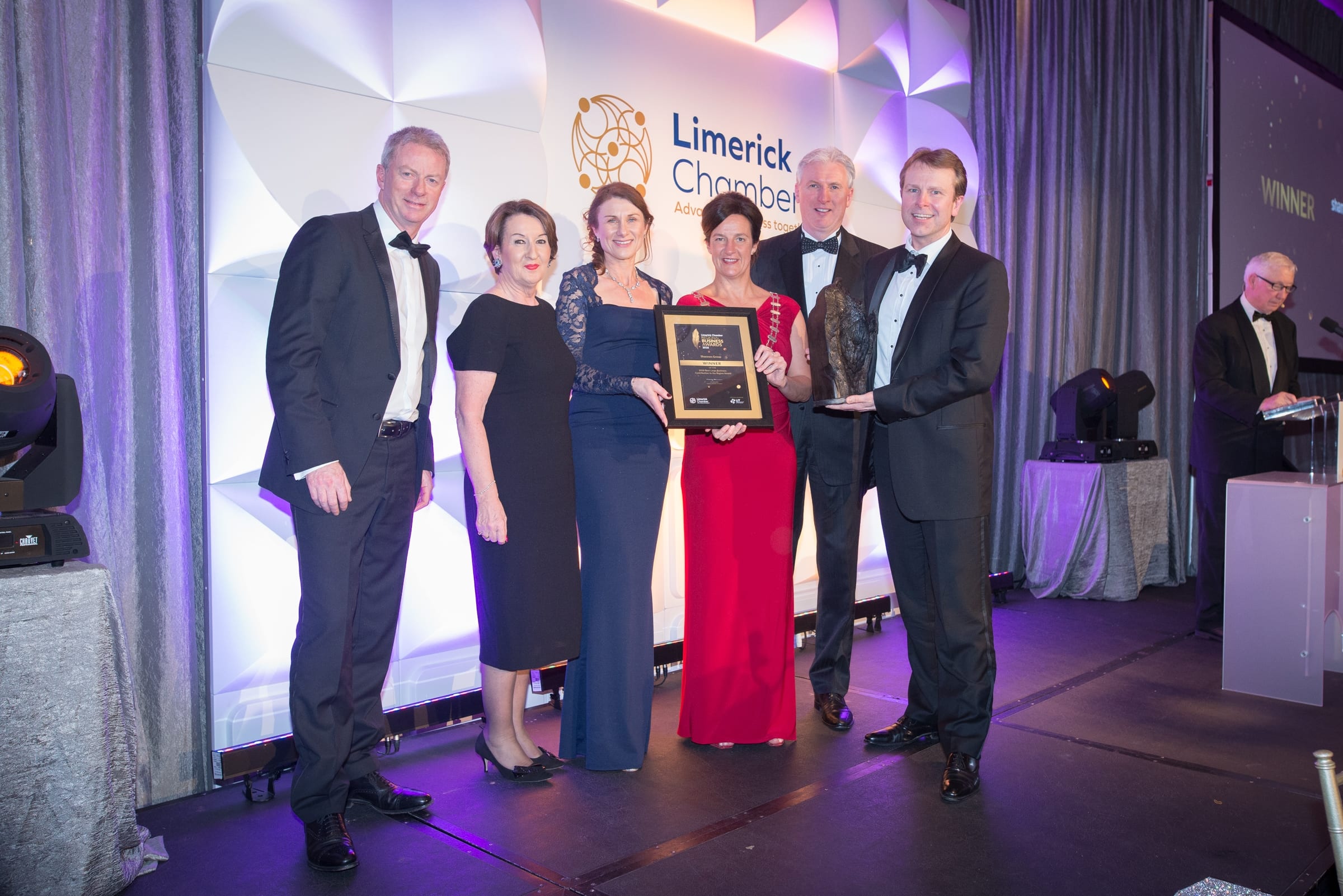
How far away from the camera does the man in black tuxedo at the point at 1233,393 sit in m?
4.66

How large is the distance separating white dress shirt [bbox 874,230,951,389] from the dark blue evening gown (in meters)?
0.75

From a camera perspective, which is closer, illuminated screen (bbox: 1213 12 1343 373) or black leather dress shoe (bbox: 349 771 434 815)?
black leather dress shoe (bbox: 349 771 434 815)

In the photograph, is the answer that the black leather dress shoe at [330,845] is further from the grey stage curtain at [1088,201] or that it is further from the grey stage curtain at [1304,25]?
the grey stage curtain at [1304,25]

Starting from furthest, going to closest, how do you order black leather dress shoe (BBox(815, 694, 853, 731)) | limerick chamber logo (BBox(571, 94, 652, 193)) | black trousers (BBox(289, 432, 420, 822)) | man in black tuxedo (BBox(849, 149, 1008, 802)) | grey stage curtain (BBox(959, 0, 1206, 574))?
grey stage curtain (BBox(959, 0, 1206, 574)) < limerick chamber logo (BBox(571, 94, 652, 193)) < black leather dress shoe (BBox(815, 694, 853, 731)) < man in black tuxedo (BBox(849, 149, 1008, 802)) < black trousers (BBox(289, 432, 420, 822))

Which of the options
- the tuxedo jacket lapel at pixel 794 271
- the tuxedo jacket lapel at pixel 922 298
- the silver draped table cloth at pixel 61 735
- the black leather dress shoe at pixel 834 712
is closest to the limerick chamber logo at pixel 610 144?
the tuxedo jacket lapel at pixel 794 271

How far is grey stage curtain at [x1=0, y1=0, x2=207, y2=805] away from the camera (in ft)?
8.86

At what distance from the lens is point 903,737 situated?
3.21 m

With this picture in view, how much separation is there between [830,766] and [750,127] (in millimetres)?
3183

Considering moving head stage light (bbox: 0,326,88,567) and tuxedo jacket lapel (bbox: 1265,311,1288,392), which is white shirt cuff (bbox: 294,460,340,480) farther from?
tuxedo jacket lapel (bbox: 1265,311,1288,392)

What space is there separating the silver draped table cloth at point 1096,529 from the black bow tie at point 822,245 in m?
2.97

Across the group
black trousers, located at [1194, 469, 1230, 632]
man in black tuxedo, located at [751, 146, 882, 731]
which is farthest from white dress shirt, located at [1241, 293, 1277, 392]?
man in black tuxedo, located at [751, 146, 882, 731]

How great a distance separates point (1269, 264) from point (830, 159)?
8.68ft

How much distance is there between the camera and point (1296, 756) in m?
3.13

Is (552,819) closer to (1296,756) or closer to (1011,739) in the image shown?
(1011,739)
